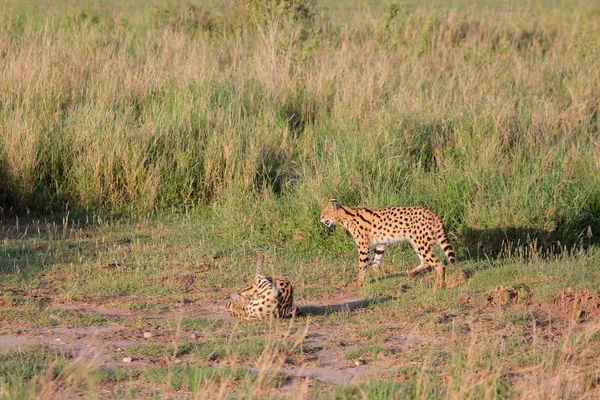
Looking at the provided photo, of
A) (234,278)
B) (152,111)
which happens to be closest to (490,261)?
(234,278)

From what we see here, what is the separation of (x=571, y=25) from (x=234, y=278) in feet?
40.4

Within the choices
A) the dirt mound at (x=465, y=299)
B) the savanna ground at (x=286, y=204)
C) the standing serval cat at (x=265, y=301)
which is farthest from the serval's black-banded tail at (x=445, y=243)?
the standing serval cat at (x=265, y=301)

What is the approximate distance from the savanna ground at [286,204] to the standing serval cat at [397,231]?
8.5 inches

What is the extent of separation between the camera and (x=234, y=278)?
26.9 ft

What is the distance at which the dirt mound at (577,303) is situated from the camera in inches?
284

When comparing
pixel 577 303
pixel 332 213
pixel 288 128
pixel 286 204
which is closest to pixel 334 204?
pixel 332 213

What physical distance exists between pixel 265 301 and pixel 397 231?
5.37 feet

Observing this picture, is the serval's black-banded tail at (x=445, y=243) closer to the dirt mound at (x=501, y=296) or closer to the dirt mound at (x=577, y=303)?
the dirt mound at (x=501, y=296)

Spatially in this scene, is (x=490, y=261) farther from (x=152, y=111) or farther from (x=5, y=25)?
(x=5, y=25)

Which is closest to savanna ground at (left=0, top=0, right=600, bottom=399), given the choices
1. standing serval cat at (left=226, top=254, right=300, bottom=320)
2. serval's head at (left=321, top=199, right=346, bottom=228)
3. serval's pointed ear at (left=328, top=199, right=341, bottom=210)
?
standing serval cat at (left=226, top=254, right=300, bottom=320)

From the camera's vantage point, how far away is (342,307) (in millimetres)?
7523

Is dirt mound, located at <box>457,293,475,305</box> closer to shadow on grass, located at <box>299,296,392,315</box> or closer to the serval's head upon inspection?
shadow on grass, located at <box>299,296,392,315</box>

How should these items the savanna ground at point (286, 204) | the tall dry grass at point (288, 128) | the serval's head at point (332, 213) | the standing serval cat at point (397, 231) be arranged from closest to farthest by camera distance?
the savanna ground at point (286, 204)
the standing serval cat at point (397, 231)
the serval's head at point (332, 213)
the tall dry grass at point (288, 128)

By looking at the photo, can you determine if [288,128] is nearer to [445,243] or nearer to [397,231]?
[397,231]
